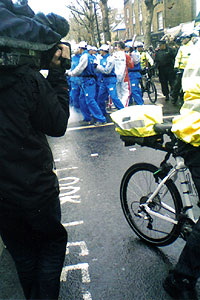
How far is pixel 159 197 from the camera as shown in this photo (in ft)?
8.81

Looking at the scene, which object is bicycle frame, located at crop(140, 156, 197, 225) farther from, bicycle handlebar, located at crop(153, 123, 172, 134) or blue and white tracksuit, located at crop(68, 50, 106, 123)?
blue and white tracksuit, located at crop(68, 50, 106, 123)

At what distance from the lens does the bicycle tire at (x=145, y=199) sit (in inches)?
101

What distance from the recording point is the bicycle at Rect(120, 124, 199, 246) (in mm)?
2447

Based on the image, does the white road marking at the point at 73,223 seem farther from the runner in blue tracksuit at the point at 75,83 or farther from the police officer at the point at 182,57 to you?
the police officer at the point at 182,57

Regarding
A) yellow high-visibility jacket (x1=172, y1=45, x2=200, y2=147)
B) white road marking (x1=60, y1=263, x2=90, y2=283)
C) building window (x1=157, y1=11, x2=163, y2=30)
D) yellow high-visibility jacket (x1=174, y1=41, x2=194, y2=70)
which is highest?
building window (x1=157, y1=11, x2=163, y2=30)

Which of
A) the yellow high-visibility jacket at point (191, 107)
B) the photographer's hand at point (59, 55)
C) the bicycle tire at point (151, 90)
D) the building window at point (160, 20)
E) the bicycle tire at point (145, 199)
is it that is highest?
the building window at point (160, 20)

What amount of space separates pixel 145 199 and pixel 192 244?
0.80m

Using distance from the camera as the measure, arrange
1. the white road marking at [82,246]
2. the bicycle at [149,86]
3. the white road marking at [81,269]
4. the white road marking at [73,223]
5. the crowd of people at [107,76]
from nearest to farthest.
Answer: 1. the white road marking at [81,269]
2. the white road marking at [82,246]
3. the white road marking at [73,223]
4. the crowd of people at [107,76]
5. the bicycle at [149,86]

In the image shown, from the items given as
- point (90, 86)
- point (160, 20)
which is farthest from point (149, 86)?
point (160, 20)

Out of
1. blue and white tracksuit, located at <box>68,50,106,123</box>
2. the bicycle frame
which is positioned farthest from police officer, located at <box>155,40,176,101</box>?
the bicycle frame

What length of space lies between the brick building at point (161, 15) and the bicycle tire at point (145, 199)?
29525 mm

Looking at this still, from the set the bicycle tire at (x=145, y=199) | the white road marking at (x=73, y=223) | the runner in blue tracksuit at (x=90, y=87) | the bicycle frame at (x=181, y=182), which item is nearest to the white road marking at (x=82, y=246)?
the white road marking at (x=73, y=223)

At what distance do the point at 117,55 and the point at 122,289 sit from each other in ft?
25.2

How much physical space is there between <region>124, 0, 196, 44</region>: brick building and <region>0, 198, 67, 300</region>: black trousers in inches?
1203
